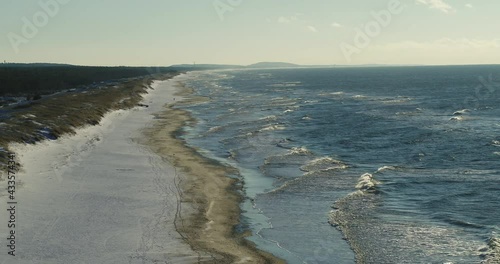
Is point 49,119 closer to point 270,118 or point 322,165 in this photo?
point 322,165

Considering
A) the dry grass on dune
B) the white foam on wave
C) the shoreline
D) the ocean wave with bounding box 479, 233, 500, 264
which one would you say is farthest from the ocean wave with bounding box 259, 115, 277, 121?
the ocean wave with bounding box 479, 233, 500, 264

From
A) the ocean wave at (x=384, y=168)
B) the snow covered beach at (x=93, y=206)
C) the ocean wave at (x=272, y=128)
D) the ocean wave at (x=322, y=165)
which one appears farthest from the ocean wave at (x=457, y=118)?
the snow covered beach at (x=93, y=206)

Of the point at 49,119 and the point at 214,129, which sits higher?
the point at 49,119

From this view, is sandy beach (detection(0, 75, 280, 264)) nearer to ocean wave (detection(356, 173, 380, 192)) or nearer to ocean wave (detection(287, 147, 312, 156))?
ocean wave (detection(356, 173, 380, 192))

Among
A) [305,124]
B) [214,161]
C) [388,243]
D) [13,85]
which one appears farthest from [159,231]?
[13,85]

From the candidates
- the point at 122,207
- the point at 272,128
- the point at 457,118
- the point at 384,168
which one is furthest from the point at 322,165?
the point at 457,118

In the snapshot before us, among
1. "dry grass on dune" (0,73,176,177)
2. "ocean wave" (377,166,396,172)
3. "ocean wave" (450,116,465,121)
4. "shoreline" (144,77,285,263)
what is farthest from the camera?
"ocean wave" (450,116,465,121)

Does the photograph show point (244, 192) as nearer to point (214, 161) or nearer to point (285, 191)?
point (285, 191)
